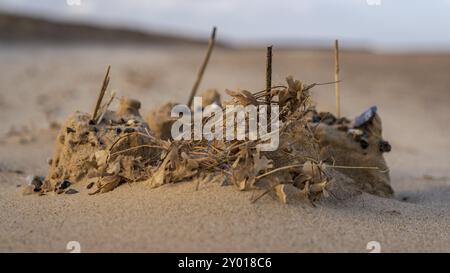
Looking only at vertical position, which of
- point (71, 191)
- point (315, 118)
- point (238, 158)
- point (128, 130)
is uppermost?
point (315, 118)

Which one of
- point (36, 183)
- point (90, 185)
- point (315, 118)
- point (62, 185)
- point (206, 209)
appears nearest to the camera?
point (206, 209)

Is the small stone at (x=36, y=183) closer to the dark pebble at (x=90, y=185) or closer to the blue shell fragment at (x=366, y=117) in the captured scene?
the dark pebble at (x=90, y=185)

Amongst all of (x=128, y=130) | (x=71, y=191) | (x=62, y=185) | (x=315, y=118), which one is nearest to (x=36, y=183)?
(x=62, y=185)

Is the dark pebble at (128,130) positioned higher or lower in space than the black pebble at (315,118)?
lower

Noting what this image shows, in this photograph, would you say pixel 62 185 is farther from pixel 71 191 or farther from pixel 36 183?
pixel 36 183

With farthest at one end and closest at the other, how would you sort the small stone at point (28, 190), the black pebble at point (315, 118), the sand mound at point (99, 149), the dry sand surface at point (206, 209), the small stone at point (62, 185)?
the black pebble at point (315, 118), the small stone at point (28, 190), the small stone at point (62, 185), the sand mound at point (99, 149), the dry sand surface at point (206, 209)

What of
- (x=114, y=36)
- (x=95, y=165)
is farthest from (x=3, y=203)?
(x=114, y=36)

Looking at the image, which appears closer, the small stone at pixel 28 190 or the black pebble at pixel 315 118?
the small stone at pixel 28 190

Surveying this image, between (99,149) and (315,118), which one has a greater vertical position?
(315,118)

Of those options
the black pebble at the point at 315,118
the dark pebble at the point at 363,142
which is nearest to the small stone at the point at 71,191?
the black pebble at the point at 315,118

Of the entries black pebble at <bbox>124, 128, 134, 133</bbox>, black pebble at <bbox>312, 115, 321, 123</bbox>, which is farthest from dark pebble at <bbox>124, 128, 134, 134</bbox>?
black pebble at <bbox>312, 115, 321, 123</bbox>

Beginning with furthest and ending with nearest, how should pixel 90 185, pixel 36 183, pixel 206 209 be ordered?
pixel 36 183 → pixel 90 185 → pixel 206 209
